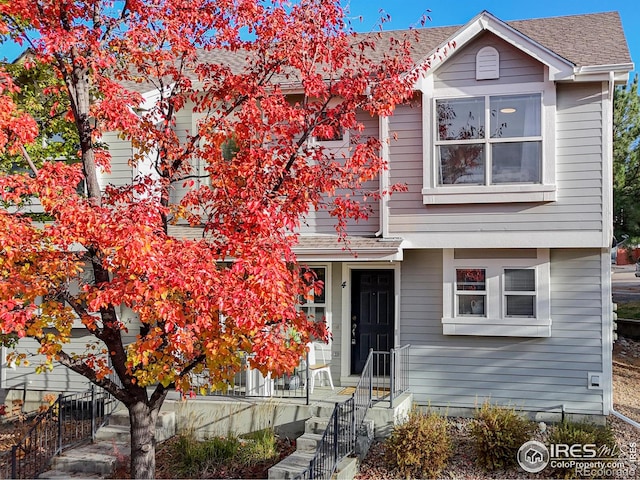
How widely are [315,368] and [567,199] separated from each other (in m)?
5.63

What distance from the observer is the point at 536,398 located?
10.8m

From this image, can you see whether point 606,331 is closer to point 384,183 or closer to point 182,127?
point 384,183

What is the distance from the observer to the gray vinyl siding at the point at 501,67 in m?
10.8

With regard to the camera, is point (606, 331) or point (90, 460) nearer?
point (90, 460)

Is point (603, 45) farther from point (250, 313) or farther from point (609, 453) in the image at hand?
point (250, 313)

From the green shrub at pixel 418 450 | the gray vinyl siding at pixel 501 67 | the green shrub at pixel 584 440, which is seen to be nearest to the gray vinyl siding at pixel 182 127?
the gray vinyl siding at pixel 501 67

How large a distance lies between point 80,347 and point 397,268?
7132 millimetres

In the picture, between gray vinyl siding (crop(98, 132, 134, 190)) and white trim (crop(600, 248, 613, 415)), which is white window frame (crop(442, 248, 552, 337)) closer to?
white trim (crop(600, 248, 613, 415))

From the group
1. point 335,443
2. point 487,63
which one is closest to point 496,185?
point 487,63

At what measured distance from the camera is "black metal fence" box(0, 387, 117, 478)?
9.53m

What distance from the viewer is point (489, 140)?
35.7 feet

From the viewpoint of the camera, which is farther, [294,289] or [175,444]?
[175,444]

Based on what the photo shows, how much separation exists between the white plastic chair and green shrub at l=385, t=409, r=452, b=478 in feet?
8.72

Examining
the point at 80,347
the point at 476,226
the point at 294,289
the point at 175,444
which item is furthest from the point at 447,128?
the point at 80,347
